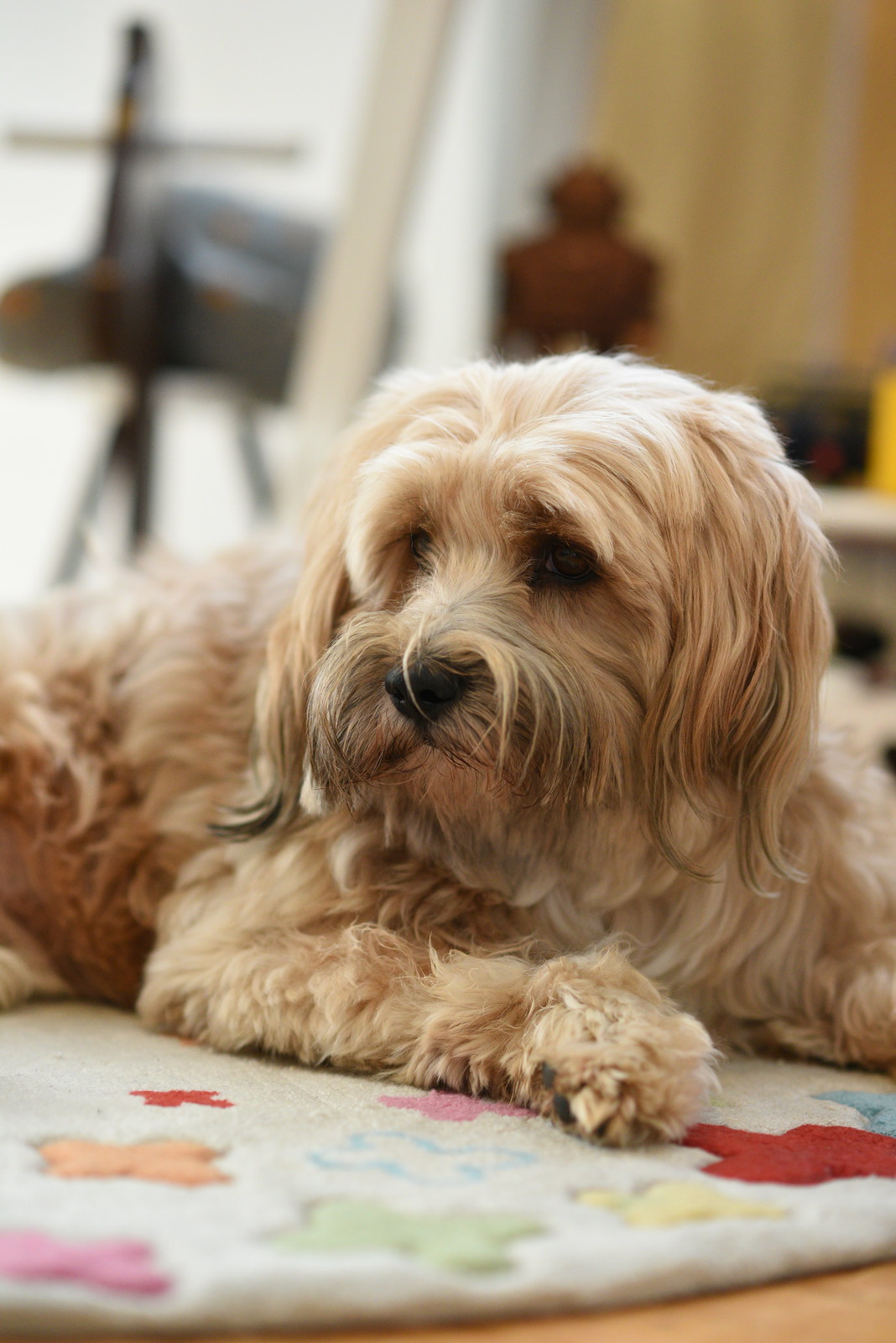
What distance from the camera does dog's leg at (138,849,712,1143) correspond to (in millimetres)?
1502

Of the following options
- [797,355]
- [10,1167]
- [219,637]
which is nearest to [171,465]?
[797,355]

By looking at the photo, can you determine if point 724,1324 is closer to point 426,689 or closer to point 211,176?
point 426,689

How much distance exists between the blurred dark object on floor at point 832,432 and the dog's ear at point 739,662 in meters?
3.26

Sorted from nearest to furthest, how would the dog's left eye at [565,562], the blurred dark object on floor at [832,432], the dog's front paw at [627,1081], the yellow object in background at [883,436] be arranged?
the dog's front paw at [627,1081] → the dog's left eye at [565,562] → the yellow object in background at [883,436] → the blurred dark object on floor at [832,432]

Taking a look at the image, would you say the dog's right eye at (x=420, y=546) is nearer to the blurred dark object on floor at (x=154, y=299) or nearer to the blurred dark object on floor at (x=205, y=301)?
the blurred dark object on floor at (x=154, y=299)

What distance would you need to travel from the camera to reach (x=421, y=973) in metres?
1.82

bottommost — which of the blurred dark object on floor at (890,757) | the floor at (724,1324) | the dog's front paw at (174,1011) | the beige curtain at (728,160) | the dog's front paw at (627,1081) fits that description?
the dog's front paw at (174,1011)

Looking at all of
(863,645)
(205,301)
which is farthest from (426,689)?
(863,645)

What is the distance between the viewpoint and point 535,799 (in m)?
1.71

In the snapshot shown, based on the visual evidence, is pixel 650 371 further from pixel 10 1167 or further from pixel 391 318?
pixel 391 318

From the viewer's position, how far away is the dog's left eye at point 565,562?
1750 mm

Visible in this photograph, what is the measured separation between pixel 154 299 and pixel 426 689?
10.6ft

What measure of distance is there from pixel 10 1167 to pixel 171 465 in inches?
172

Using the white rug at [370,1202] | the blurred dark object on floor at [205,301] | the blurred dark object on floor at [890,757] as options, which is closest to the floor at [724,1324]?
the white rug at [370,1202]
